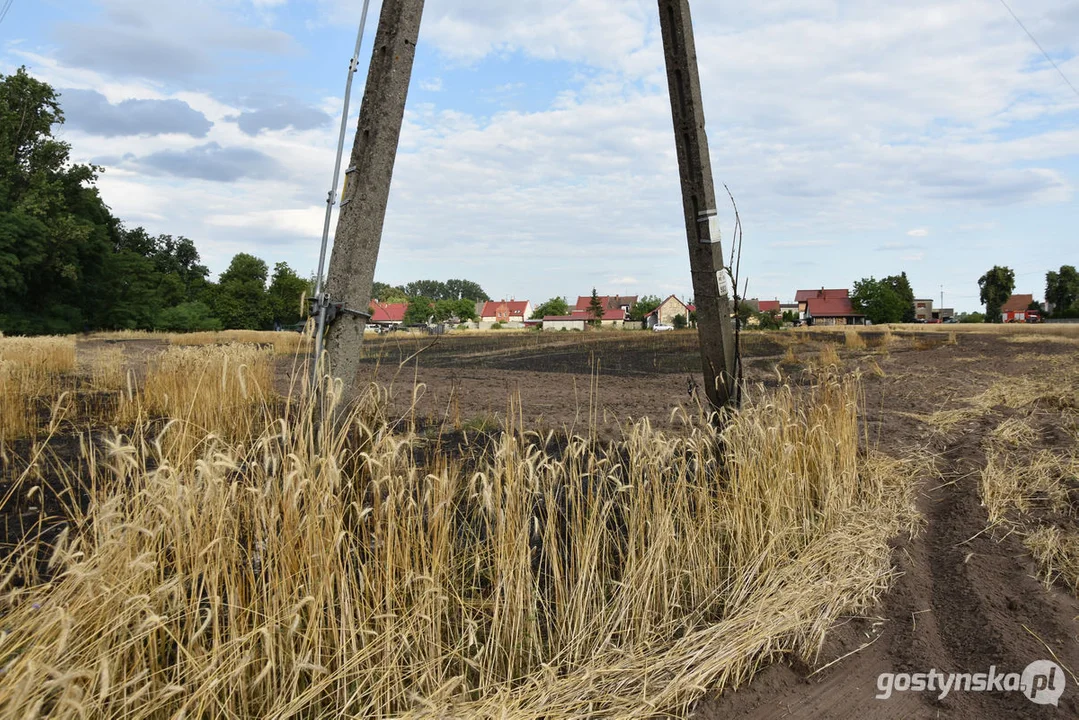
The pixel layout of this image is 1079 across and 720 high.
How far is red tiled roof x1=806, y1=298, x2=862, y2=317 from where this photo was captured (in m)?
96.2

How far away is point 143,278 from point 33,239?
16891 millimetres

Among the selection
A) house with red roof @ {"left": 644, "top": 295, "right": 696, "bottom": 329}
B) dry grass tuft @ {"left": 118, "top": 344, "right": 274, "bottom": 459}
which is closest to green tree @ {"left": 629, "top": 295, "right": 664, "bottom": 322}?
house with red roof @ {"left": 644, "top": 295, "right": 696, "bottom": 329}

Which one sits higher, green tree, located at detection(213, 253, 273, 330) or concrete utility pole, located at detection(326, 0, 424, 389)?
green tree, located at detection(213, 253, 273, 330)

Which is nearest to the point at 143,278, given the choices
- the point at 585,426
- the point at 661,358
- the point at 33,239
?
the point at 33,239

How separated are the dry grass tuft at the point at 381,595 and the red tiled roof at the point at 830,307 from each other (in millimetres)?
100440

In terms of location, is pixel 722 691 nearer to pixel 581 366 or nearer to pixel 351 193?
pixel 351 193

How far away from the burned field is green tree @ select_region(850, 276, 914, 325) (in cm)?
8806

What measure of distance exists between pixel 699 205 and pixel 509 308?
127m

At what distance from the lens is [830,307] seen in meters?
98.1

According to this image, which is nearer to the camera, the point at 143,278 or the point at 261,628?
the point at 261,628

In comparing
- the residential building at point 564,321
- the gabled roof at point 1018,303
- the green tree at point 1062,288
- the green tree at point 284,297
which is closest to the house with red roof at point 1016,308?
the gabled roof at point 1018,303

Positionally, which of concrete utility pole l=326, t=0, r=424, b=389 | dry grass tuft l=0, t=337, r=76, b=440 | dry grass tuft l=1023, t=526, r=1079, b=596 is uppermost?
concrete utility pole l=326, t=0, r=424, b=389

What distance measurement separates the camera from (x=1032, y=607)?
3084mm

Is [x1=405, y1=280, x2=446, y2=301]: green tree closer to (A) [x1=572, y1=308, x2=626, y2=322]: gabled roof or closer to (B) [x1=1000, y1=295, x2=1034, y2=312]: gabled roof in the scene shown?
(A) [x1=572, y1=308, x2=626, y2=322]: gabled roof
